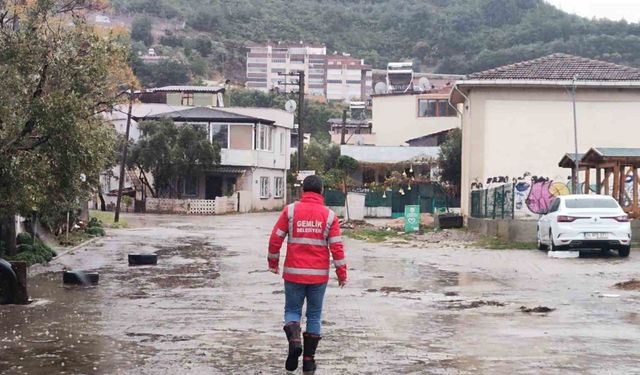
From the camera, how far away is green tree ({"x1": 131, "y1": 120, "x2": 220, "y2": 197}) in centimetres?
6216

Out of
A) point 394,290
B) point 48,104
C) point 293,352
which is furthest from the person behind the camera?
point 394,290

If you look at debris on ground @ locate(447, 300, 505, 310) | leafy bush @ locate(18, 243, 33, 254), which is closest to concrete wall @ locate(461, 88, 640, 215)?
leafy bush @ locate(18, 243, 33, 254)

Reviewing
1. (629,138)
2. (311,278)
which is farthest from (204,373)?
(629,138)

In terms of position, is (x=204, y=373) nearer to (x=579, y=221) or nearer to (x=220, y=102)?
(x=579, y=221)

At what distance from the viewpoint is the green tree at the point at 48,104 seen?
1648 cm

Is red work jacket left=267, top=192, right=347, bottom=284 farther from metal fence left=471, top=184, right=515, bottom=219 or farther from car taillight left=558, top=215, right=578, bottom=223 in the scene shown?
metal fence left=471, top=184, right=515, bottom=219

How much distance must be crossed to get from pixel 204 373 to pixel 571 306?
6987 mm

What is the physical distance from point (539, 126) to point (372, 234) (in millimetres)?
8574

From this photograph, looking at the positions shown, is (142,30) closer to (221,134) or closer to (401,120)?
(401,120)

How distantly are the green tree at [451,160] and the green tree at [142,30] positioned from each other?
3675 inches

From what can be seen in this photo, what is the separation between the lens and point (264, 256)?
2566cm

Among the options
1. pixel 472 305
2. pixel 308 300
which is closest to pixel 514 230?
pixel 472 305

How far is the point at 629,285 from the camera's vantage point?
17391 mm

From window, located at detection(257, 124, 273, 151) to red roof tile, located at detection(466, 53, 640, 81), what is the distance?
2953cm
